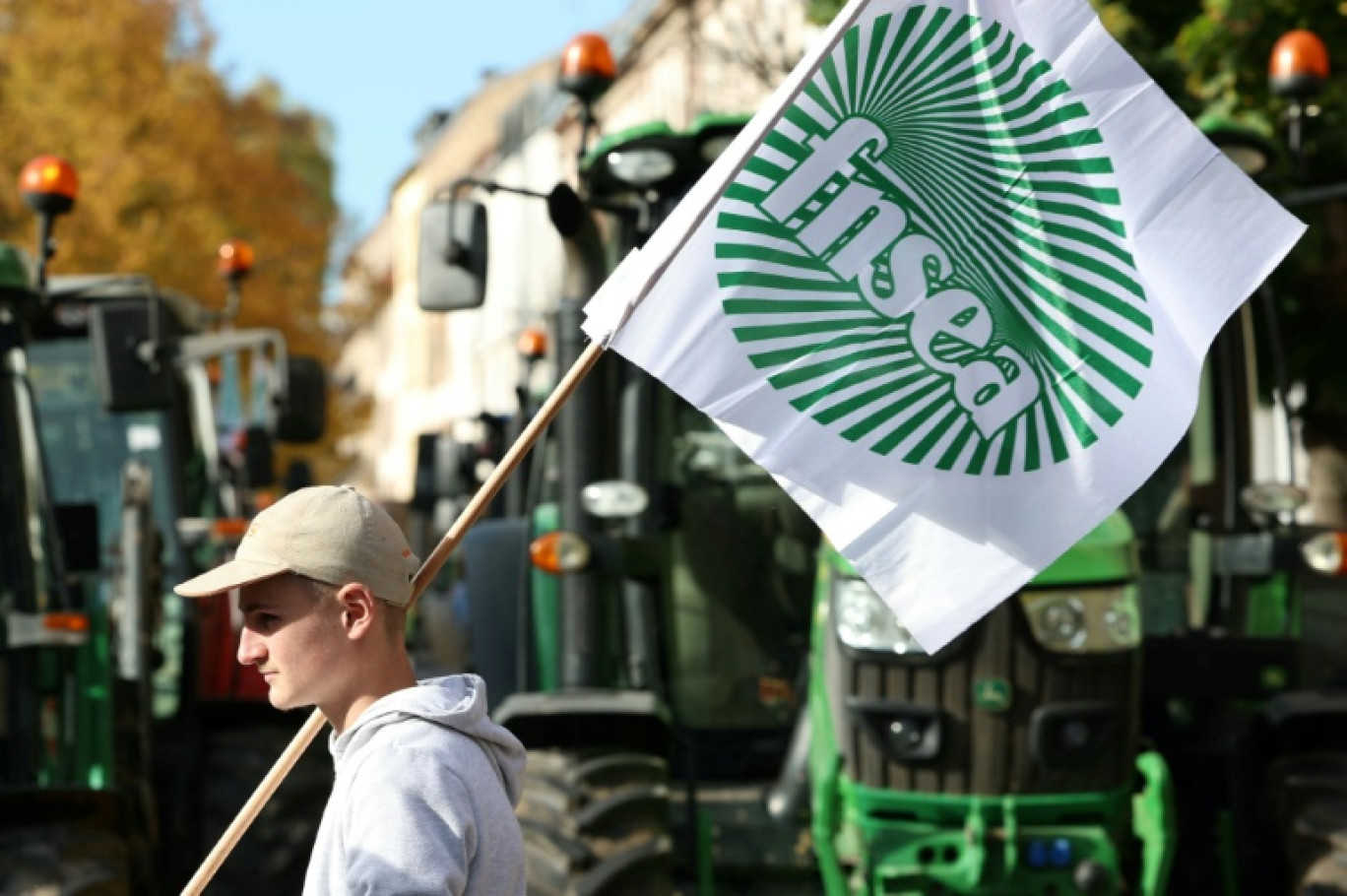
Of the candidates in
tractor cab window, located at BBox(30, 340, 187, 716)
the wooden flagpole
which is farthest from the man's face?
tractor cab window, located at BBox(30, 340, 187, 716)

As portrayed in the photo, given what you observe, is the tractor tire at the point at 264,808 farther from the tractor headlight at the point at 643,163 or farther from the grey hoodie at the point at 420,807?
the grey hoodie at the point at 420,807

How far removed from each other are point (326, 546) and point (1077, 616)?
12.4 ft

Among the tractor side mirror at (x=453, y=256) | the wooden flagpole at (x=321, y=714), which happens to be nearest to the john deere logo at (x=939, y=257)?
the wooden flagpole at (x=321, y=714)

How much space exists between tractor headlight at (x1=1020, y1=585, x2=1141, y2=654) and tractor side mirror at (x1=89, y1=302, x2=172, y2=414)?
9.65 ft

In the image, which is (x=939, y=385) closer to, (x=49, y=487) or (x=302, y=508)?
(x=302, y=508)

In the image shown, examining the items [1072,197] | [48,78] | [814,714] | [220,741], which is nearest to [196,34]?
[48,78]

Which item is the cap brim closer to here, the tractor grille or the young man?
the young man

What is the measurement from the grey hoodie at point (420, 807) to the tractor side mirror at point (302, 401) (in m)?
6.83

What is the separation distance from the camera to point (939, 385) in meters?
4.84

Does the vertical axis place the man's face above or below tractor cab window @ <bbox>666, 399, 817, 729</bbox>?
above

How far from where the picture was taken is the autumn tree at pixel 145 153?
26344mm

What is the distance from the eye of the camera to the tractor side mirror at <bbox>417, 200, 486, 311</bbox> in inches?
271

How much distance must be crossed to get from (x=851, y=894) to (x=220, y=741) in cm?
314

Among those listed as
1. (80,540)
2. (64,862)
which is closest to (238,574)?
(64,862)
